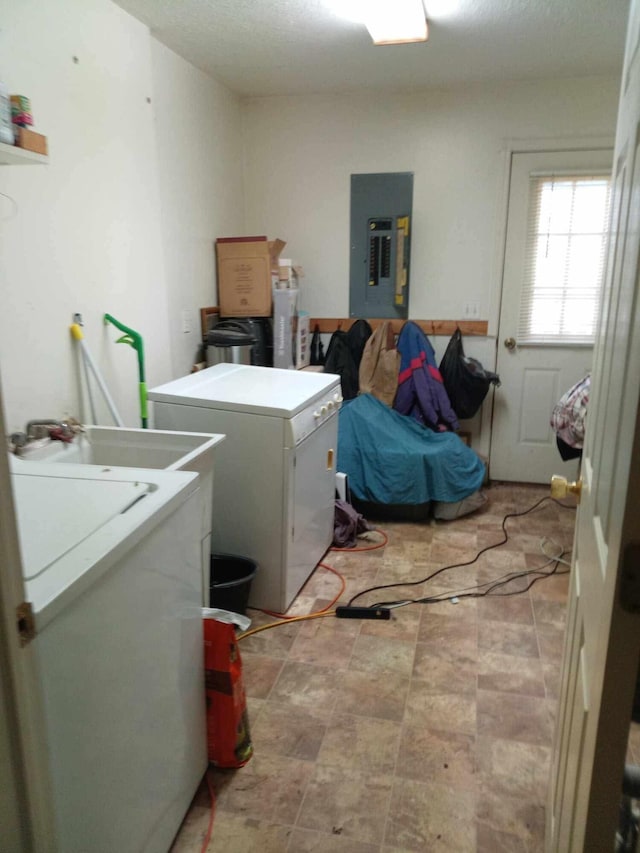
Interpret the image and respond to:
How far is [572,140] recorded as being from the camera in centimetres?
358

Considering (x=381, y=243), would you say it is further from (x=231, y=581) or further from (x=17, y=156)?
(x=17, y=156)

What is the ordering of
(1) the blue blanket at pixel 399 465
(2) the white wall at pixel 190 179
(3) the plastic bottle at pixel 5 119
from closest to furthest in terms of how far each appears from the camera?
(3) the plastic bottle at pixel 5 119 < (2) the white wall at pixel 190 179 < (1) the blue blanket at pixel 399 465

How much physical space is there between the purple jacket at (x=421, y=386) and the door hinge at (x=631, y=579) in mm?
3094

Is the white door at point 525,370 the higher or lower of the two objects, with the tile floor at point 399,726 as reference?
higher

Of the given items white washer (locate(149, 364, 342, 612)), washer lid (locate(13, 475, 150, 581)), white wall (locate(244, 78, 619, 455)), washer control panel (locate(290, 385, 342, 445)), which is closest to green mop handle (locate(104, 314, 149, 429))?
white washer (locate(149, 364, 342, 612))

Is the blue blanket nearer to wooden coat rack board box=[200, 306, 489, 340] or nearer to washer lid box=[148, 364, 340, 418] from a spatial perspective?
washer lid box=[148, 364, 340, 418]

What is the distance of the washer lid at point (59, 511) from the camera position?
108 centimetres

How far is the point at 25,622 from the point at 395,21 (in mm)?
2809

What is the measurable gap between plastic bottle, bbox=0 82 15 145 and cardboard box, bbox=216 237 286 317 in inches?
78.2

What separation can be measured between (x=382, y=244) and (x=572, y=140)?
1253mm

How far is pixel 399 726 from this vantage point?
197 cm

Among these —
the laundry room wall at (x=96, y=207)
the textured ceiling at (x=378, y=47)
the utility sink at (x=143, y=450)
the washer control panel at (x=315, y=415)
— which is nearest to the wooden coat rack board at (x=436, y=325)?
the laundry room wall at (x=96, y=207)

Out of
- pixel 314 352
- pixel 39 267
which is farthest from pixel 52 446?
pixel 314 352

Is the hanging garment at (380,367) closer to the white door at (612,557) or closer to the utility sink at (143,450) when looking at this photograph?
the utility sink at (143,450)
